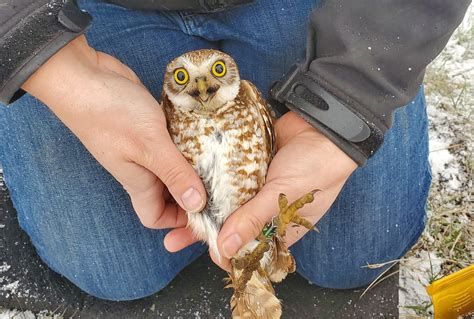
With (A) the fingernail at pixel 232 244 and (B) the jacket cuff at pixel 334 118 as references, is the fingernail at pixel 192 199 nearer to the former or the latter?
(A) the fingernail at pixel 232 244

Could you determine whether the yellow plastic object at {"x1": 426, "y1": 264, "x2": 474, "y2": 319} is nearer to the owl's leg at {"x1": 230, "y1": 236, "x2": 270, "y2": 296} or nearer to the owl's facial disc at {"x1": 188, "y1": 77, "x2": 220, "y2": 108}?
the owl's leg at {"x1": 230, "y1": 236, "x2": 270, "y2": 296}

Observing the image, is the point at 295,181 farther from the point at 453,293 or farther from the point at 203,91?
the point at 453,293

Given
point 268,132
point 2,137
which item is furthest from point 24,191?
point 268,132

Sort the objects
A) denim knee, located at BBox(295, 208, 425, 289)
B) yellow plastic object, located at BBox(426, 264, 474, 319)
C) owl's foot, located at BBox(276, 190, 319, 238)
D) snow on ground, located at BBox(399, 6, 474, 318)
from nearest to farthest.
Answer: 1. owl's foot, located at BBox(276, 190, 319, 238)
2. yellow plastic object, located at BBox(426, 264, 474, 319)
3. denim knee, located at BBox(295, 208, 425, 289)
4. snow on ground, located at BBox(399, 6, 474, 318)

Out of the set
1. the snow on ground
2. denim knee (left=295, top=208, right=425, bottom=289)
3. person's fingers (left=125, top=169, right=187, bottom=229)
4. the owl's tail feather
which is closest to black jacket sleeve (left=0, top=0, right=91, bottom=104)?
person's fingers (left=125, top=169, right=187, bottom=229)

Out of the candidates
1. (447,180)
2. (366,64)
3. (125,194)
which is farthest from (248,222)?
(447,180)

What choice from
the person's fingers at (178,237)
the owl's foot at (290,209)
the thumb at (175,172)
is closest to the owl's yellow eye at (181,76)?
the thumb at (175,172)
